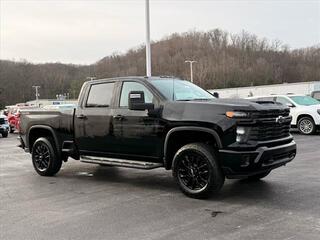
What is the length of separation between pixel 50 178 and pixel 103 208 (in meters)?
3.29

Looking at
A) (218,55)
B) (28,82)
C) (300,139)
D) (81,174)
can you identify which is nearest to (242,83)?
(218,55)

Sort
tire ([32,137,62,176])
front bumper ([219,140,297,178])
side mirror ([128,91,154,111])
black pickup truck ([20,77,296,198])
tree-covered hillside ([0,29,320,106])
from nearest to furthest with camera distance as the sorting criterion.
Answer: front bumper ([219,140,297,178]) → black pickup truck ([20,77,296,198]) → side mirror ([128,91,154,111]) → tire ([32,137,62,176]) → tree-covered hillside ([0,29,320,106])

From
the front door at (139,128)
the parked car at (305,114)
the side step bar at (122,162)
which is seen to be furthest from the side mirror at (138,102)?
the parked car at (305,114)

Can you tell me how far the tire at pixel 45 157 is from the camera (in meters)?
10.1

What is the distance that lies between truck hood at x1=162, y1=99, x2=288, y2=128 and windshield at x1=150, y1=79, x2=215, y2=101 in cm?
37

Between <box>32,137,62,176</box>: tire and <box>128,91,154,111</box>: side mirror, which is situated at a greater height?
<box>128,91,154,111</box>: side mirror

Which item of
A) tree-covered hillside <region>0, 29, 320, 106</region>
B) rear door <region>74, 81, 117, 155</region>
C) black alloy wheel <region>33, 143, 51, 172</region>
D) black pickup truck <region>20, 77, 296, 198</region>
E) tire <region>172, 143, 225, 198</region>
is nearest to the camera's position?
black pickup truck <region>20, 77, 296, 198</region>

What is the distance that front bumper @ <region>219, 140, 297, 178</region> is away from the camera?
278 inches

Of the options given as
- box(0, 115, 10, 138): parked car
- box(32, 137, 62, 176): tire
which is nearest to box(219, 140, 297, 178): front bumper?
box(32, 137, 62, 176): tire

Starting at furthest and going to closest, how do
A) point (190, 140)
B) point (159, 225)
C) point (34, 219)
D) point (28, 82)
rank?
point (28, 82)
point (190, 140)
point (34, 219)
point (159, 225)

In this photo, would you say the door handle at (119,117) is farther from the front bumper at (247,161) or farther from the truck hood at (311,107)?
the truck hood at (311,107)

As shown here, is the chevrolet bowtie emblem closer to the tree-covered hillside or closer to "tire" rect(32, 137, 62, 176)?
"tire" rect(32, 137, 62, 176)

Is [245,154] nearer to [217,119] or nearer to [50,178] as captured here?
[217,119]

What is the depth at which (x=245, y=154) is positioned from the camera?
7.04m
